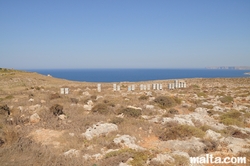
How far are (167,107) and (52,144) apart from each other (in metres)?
10.6

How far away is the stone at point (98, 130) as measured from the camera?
29.0 ft

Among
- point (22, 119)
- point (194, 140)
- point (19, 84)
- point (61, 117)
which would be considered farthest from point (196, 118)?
point (19, 84)

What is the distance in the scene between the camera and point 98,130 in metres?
9.35

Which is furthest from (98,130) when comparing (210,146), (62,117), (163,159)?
(210,146)

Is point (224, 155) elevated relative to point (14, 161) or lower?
lower

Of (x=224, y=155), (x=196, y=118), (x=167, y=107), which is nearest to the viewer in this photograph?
(x=224, y=155)

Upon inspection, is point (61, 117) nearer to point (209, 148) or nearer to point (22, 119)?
point (22, 119)

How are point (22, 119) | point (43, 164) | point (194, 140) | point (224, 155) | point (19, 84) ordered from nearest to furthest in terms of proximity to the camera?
point (43, 164) < point (224, 155) < point (194, 140) < point (22, 119) < point (19, 84)

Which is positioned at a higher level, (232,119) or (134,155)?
(134,155)

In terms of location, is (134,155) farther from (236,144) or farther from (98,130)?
(236,144)

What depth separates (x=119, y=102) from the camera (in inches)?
673

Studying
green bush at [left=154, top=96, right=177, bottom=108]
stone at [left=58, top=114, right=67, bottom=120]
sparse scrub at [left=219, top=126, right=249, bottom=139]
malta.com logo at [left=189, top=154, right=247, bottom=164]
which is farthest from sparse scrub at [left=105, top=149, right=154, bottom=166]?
green bush at [left=154, top=96, right=177, bottom=108]

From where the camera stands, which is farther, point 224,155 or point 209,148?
point 209,148

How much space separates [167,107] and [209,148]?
27.3ft
